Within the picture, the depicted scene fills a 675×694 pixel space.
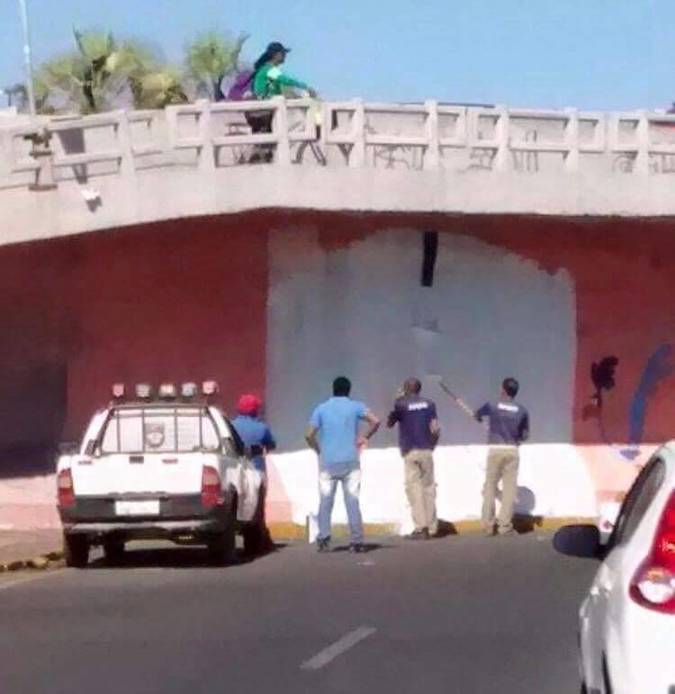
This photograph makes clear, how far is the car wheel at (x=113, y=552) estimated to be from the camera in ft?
66.1

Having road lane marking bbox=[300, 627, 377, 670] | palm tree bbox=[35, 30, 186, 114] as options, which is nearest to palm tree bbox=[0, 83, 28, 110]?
palm tree bbox=[35, 30, 186, 114]

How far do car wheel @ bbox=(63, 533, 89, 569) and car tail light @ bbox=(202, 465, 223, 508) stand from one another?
1373 millimetres

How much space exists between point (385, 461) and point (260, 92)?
5.27m

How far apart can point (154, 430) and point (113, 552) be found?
189 cm

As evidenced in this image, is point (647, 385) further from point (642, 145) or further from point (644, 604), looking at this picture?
point (644, 604)

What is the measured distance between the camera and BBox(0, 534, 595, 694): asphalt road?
11.1 meters

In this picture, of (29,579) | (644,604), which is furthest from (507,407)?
(644,604)

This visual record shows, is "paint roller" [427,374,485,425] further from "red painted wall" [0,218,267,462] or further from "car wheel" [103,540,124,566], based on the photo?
"car wheel" [103,540,124,566]

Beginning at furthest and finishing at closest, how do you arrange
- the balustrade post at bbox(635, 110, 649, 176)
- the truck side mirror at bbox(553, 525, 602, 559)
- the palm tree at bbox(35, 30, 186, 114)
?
the palm tree at bbox(35, 30, 186, 114) < the balustrade post at bbox(635, 110, 649, 176) < the truck side mirror at bbox(553, 525, 602, 559)

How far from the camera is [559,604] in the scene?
1514 cm

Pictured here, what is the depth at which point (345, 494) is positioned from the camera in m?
21.0

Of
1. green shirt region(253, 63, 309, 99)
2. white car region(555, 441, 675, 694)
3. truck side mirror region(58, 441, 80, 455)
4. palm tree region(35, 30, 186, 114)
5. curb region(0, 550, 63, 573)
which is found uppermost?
palm tree region(35, 30, 186, 114)

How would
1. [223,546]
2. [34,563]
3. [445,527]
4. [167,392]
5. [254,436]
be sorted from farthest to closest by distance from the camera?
[445,527], [167,392], [254,436], [34,563], [223,546]

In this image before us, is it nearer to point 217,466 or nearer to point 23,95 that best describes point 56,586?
point 217,466
